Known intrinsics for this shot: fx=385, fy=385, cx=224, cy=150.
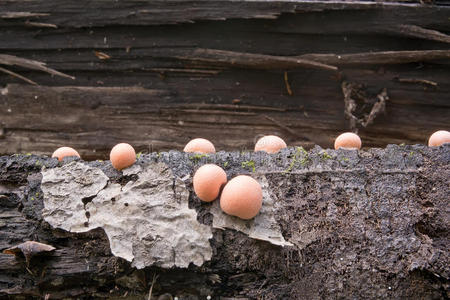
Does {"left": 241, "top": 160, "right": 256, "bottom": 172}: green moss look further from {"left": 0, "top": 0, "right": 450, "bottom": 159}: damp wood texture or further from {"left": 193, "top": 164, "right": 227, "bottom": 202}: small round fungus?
{"left": 0, "top": 0, "right": 450, "bottom": 159}: damp wood texture

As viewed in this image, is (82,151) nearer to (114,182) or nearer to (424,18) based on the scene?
(114,182)

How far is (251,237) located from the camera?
77.7 inches

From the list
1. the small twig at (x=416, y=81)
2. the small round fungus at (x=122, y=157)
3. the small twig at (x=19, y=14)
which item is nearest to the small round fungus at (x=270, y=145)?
the small round fungus at (x=122, y=157)

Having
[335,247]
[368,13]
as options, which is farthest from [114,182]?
[368,13]

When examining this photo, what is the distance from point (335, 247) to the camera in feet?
6.53

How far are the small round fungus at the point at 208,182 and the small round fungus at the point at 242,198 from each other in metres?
0.06

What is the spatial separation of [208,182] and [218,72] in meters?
1.90

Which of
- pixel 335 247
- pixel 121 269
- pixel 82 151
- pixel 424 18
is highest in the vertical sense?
pixel 424 18

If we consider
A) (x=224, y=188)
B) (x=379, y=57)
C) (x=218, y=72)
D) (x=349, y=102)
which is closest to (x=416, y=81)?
(x=379, y=57)

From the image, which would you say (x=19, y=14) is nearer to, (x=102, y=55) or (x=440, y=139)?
(x=102, y=55)

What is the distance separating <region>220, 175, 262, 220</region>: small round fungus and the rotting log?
0.34 feet

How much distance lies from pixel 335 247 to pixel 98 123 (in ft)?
8.70

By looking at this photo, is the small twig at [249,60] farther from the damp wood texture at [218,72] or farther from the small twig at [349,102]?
the small twig at [349,102]

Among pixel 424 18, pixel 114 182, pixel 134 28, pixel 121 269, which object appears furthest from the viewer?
pixel 134 28
